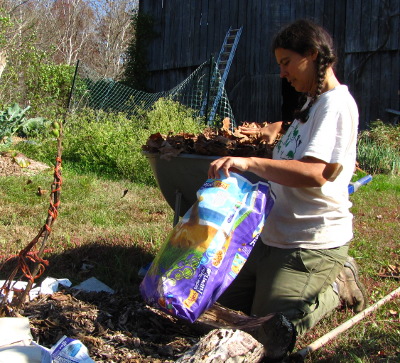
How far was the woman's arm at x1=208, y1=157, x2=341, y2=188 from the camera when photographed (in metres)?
2.15

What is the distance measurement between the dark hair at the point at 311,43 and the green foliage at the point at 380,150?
6.43 metres

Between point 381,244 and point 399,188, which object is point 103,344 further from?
point 399,188

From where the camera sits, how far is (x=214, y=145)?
275 centimetres

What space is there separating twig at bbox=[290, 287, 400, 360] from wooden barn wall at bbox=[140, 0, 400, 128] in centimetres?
806

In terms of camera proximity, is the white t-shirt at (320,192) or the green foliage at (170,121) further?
the green foliage at (170,121)

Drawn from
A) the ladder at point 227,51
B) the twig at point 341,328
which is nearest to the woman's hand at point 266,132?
the twig at point 341,328

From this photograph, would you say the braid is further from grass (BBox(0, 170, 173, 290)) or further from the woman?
grass (BBox(0, 170, 173, 290))

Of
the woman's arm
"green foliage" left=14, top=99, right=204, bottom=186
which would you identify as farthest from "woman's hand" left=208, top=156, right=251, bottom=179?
"green foliage" left=14, top=99, right=204, bottom=186

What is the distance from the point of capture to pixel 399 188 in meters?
7.05

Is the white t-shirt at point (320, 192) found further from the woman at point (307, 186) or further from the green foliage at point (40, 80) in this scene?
the green foliage at point (40, 80)

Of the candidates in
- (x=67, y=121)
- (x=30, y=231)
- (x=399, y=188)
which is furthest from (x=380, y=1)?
(x=30, y=231)

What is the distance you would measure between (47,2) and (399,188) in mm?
19439

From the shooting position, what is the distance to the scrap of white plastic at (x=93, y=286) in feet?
9.66

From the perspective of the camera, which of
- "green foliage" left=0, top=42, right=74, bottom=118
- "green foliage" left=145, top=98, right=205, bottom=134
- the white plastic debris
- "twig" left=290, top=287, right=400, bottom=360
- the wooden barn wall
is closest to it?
"twig" left=290, top=287, right=400, bottom=360
